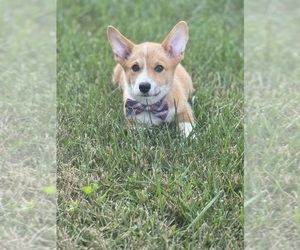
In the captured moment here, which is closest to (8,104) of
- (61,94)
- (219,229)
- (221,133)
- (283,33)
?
(61,94)

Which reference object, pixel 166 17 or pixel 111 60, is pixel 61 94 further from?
pixel 166 17

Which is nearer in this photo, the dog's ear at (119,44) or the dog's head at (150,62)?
the dog's head at (150,62)

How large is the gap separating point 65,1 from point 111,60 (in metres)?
1.29

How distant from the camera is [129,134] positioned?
3.56 meters

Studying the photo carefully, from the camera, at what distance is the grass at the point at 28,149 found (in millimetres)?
2920

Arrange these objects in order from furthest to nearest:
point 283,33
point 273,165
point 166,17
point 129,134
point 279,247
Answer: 1. point 166,17
2. point 283,33
3. point 129,134
4. point 273,165
5. point 279,247

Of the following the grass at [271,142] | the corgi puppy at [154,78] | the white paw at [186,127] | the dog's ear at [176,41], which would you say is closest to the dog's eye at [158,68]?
the corgi puppy at [154,78]

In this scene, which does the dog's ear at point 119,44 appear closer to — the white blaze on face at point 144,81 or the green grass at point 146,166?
the white blaze on face at point 144,81

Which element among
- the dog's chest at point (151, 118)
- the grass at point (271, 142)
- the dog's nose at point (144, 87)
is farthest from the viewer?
the dog's chest at point (151, 118)

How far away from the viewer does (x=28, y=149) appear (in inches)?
129

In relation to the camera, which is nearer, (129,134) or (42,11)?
(129,134)

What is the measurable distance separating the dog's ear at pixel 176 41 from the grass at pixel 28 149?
57 cm

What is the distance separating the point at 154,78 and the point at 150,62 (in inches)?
Result: 3.2

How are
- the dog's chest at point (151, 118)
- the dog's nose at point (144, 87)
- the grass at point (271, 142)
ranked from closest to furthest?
the grass at point (271, 142), the dog's nose at point (144, 87), the dog's chest at point (151, 118)
